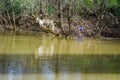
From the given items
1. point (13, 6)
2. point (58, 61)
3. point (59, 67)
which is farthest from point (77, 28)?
point (59, 67)

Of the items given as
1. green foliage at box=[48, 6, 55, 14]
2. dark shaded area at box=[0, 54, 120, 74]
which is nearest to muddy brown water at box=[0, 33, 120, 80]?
dark shaded area at box=[0, 54, 120, 74]

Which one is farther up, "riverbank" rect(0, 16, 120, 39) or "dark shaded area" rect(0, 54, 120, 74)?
"riverbank" rect(0, 16, 120, 39)

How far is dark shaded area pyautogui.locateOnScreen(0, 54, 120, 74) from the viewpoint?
10656mm

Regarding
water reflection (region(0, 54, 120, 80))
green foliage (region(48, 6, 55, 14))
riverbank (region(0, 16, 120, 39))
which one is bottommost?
water reflection (region(0, 54, 120, 80))

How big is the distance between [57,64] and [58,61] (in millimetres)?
598

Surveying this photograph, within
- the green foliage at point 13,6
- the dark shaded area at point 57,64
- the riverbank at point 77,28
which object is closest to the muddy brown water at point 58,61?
the dark shaded area at point 57,64

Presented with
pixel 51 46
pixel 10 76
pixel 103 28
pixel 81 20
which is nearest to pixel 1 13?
pixel 81 20

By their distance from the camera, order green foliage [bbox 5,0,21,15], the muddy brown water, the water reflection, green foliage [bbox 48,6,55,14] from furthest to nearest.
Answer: green foliage [bbox 5,0,21,15] < green foliage [bbox 48,6,55,14] < the muddy brown water < the water reflection

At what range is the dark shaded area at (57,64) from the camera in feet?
35.0

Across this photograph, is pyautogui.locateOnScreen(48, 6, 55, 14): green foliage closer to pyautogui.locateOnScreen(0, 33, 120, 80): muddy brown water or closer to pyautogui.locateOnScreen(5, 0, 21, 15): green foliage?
pyautogui.locateOnScreen(5, 0, 21, 15): green foliage

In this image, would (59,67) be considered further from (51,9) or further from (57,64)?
(51,9)

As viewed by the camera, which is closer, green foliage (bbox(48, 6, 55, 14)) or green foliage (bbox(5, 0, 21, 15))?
green foliage (bbox(48, 6, 55, 14))

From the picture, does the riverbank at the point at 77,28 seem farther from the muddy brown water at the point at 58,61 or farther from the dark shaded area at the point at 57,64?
the dark shaded area at the point at 57,64

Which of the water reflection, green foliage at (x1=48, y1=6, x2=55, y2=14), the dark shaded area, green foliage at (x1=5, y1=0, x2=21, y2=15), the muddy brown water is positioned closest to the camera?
the water reflection
